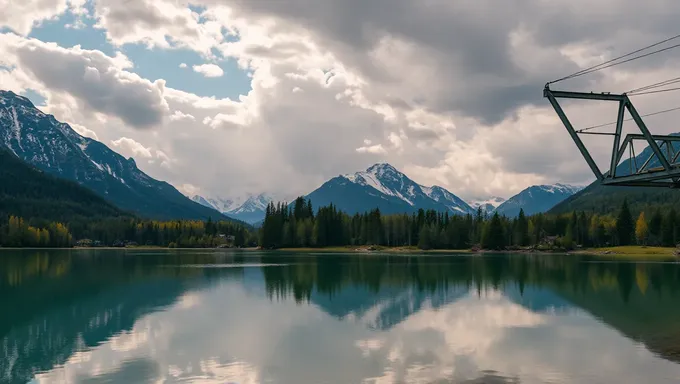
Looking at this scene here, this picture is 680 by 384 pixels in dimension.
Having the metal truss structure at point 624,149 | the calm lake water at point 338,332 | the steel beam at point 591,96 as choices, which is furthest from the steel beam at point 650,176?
the calm lake water at point 338,332

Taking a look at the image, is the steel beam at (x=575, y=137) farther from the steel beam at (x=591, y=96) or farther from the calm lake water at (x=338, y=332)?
the calm lake water at (x=338, y=332)

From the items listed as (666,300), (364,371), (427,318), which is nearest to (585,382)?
(364,371)

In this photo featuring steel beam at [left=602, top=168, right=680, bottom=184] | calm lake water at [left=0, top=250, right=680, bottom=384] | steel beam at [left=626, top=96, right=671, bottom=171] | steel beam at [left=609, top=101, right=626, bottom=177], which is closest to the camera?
steel beam at [left=602, top=168, right=680, bottom=184]

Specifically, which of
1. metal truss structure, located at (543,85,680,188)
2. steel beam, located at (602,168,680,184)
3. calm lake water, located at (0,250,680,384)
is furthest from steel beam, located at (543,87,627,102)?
calm lake water, located at (0,250,680,384)

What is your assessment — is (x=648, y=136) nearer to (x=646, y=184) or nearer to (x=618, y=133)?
(x=618, y=133)

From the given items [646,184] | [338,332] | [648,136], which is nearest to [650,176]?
[648,136]

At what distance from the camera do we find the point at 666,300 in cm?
7694

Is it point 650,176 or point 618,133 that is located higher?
point 618,133

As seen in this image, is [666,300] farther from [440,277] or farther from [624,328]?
[440,277]

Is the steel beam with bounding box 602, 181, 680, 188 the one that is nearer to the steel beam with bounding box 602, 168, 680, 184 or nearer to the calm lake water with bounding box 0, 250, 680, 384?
the steel beam with bounding box 602, 168, 680, 184

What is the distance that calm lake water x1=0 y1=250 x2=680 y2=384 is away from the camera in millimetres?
38344

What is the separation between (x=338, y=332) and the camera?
53656 millimetres

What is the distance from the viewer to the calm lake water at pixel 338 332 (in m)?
38.3

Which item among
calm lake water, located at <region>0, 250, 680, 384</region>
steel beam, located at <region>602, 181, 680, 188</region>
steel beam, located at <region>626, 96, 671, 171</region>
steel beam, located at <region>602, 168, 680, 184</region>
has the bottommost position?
calm lake water, located at <region>0, 250, 680, 384</region>
